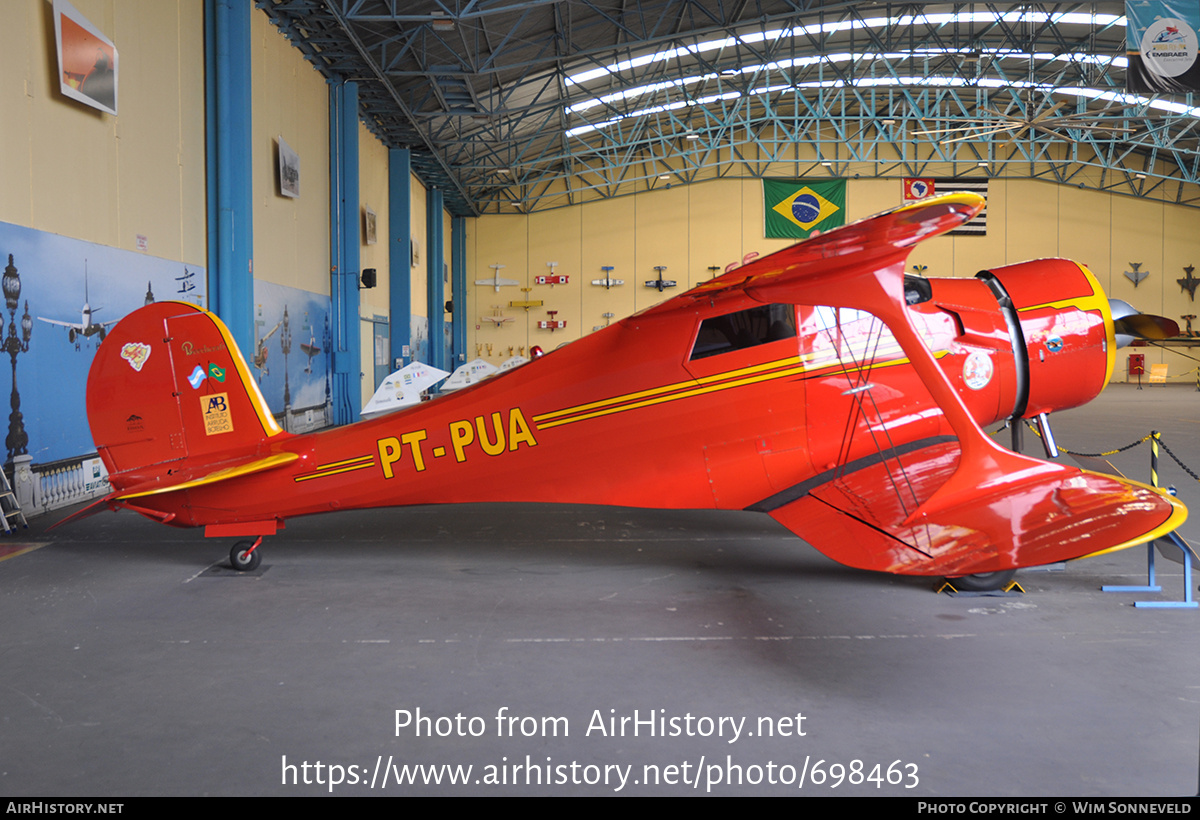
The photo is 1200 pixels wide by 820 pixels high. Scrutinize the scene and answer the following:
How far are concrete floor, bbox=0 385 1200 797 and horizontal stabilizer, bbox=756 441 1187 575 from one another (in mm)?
572

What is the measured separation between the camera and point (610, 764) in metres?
2.93

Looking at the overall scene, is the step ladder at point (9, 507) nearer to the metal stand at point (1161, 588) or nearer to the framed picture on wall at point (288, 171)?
the framed picture on wall at point (288, 171)

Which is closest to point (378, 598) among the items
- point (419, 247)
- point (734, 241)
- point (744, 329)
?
point (744, 329)

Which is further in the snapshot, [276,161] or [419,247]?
[419,247]

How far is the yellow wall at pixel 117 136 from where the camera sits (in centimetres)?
720

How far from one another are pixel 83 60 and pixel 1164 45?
1561 cm

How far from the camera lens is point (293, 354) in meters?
14.4

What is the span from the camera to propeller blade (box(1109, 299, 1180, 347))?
5.29 metres

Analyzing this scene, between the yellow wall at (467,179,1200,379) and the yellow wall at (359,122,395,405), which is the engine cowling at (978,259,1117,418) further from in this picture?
the yellow wall at (467,179,1200,379)

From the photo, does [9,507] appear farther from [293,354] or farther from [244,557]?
[293,354]

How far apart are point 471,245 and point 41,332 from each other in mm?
29571

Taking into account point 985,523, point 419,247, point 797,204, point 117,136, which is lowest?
point 985,523

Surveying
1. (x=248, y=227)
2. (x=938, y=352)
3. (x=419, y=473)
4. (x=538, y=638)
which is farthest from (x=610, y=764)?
(x=248, y=227)

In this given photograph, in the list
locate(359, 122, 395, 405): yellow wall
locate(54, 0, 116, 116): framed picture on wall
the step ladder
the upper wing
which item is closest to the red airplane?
the upper wing
